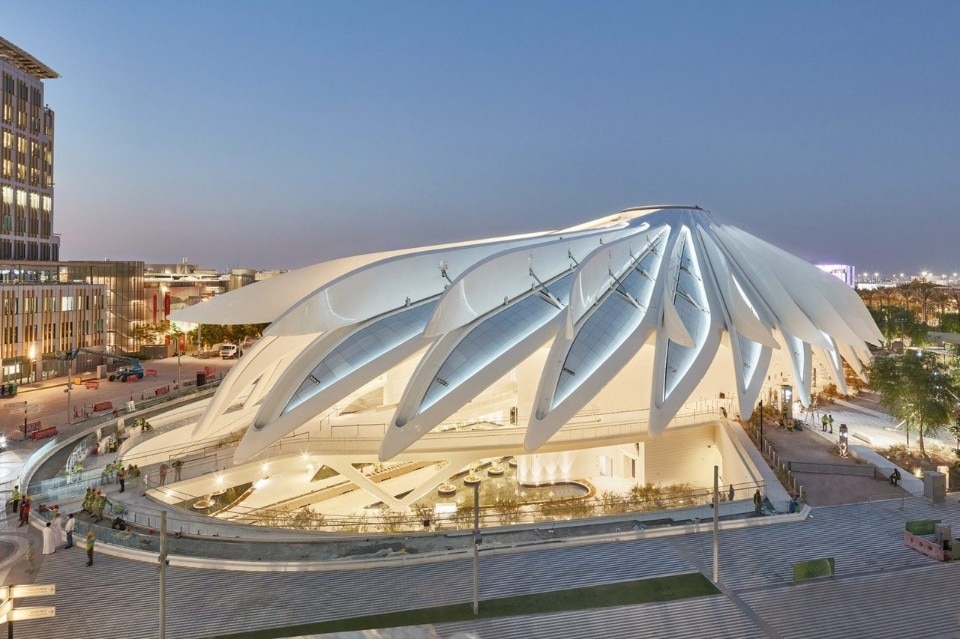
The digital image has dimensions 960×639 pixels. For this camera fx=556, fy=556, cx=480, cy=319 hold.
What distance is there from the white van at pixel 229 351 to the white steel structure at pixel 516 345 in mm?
35989

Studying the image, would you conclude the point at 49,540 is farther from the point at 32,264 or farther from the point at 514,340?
the point at 32,264

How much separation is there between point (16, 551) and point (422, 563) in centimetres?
1148

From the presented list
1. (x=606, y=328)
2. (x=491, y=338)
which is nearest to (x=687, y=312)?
(x=606, y=328)

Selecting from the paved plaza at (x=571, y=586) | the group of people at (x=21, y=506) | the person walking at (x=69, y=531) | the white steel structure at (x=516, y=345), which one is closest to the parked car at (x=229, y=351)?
the white steel structure at (x=516, y=345)

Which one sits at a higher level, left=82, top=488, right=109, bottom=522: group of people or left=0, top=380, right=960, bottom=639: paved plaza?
left=82, top=488, right=109, bottom=522: group of people

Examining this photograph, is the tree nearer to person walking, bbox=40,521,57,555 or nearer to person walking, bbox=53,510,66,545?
person walking, bbox=53,510,66,545

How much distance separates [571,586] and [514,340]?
1000 cm

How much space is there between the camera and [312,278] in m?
24.4

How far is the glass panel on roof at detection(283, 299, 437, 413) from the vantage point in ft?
66.2

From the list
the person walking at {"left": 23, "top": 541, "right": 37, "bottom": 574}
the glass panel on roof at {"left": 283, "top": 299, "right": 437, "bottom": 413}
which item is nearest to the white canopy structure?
the glass panel on roof at {"left": 283, "top": 299, "right": 437, "bottom": 413}

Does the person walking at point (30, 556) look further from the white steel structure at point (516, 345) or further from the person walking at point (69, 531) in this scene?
the white steel structure at point (516, 345)

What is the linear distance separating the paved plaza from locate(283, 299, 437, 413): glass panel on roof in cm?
687

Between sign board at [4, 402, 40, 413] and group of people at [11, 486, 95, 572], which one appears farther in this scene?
sign board at [4, 402, 40, 413]

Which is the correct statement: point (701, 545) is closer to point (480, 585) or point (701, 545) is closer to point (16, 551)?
point (480, 585)
